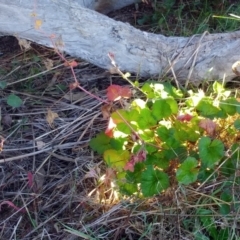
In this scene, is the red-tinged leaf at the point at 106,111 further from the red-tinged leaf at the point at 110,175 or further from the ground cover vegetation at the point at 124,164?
the red-tinged leaf at the point at 110,175

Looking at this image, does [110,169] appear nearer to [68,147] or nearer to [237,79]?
[68,147]

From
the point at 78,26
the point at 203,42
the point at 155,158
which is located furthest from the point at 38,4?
the point at 155,158

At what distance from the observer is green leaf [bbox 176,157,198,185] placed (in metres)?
1.71

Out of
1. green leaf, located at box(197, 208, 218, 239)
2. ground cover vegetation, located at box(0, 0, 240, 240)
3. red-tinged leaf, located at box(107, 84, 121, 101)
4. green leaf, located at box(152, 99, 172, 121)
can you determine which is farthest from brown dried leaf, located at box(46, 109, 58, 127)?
green leaf, located at box(197, 208, 218, 239)

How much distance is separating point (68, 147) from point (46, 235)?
341 millimetres

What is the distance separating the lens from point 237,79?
2.17 meters

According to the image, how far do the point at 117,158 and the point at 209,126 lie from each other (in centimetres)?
29

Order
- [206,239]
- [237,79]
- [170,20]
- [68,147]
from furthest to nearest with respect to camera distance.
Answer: [170,20] → [237,79] → [68,147] → [206,239]

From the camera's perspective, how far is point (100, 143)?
1933 mm

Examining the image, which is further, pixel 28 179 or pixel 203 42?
pixel 203 42

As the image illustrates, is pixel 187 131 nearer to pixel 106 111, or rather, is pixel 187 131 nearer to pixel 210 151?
pixel 210 151

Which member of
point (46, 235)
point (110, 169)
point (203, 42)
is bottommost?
point (46, 235)

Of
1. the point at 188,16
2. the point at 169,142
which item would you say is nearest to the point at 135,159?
the point at 169,142

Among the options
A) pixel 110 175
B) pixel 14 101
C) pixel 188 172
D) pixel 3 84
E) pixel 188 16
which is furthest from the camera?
pixel 188 16
